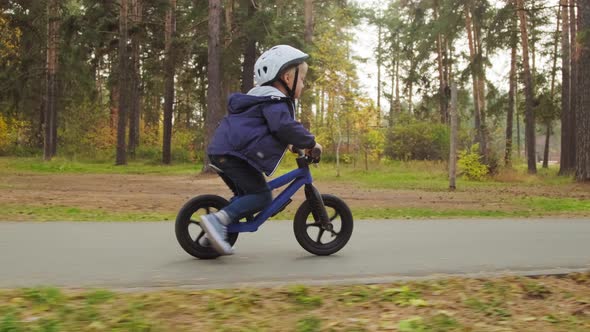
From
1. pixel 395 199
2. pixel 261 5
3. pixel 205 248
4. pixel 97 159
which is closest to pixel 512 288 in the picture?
pixel 205 248

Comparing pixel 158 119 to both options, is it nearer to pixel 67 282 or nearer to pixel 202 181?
pixel 202 181

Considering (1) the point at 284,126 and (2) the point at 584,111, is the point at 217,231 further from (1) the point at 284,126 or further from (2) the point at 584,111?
(2) the point at 584,111

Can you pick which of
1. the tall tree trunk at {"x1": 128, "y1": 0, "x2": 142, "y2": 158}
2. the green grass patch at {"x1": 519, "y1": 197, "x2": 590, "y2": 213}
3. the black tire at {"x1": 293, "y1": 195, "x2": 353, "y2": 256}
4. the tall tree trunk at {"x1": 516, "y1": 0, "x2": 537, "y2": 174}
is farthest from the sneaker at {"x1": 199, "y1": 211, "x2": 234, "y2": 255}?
the tall tree trunk at {"x1": 128, "y1": 0, "x2": 142, "y2": 158}

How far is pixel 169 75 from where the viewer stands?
103 ft

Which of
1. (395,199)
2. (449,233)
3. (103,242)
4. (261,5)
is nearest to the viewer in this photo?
(103,242)

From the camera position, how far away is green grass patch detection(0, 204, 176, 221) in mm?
8163

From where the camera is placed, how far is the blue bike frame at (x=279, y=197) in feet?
16.3

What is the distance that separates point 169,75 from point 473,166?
1670cm

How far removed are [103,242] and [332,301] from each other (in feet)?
9.66

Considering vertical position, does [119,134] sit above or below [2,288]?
above

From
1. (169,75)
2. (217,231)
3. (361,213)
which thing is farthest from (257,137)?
(169,75)

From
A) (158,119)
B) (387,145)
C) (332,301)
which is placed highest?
(158,119)

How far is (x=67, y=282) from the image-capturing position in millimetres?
3971

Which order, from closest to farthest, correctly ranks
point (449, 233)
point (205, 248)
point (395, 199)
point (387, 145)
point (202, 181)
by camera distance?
1. point (205, 248)
2. point (449, 233)
3. point (395, 199)
4. point (202, 181)
5. point (387, 145)
